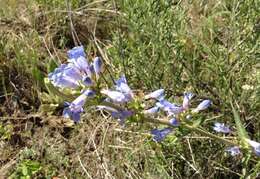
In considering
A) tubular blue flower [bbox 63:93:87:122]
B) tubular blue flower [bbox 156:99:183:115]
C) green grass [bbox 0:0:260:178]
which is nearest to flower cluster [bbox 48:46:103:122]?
tubular blue flower [bbox 63:93:87:122]

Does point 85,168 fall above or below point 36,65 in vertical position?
below

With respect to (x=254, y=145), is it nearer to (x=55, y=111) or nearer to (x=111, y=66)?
(x=111, y=66)

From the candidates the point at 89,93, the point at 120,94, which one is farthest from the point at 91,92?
the point at 120,94

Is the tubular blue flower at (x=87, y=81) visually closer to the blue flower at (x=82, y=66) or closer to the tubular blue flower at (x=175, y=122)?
the blue flower at (x=82, y=66)

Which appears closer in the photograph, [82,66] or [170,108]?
[82,66]

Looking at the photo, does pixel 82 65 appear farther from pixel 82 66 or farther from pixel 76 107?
pixel 76 107

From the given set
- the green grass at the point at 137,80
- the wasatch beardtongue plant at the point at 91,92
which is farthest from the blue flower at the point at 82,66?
the green grass at the point at 137,80

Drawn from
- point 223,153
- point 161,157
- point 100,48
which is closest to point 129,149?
point 161,157
